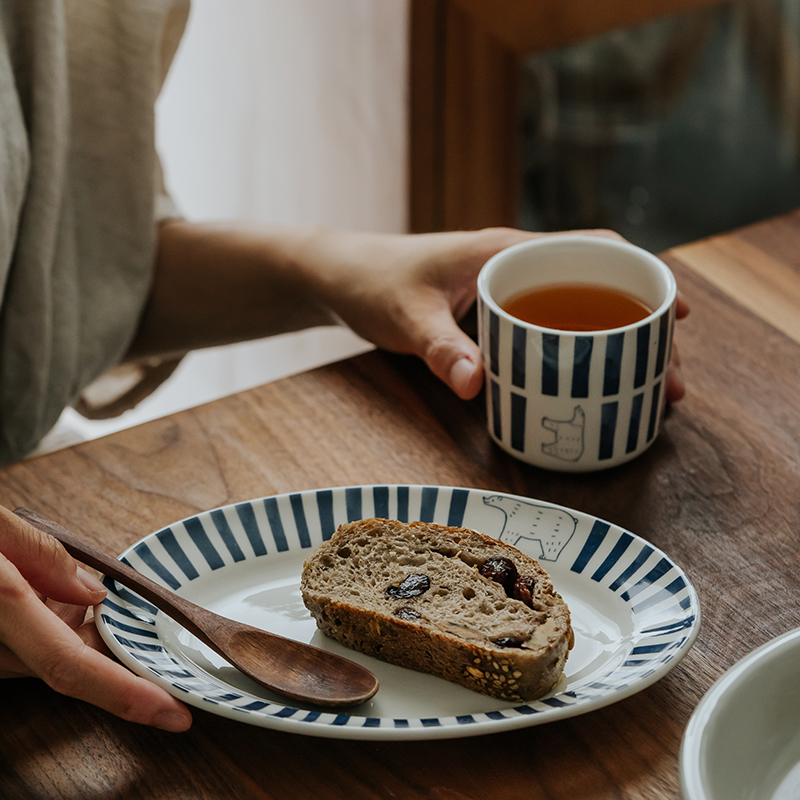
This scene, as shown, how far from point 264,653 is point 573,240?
421 mm

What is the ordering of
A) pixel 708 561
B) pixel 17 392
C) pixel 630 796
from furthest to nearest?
1. pixel 17 392
2. pixel 708 561
3. pixel 630 796

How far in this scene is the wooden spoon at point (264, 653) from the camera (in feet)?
1.75

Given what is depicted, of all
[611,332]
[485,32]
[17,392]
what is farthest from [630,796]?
[485,32]

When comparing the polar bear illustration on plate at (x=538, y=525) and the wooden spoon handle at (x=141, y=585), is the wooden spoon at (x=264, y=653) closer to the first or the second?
the wooden spoon handle at (x=141, y=585)

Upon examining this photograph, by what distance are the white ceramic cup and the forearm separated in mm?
307

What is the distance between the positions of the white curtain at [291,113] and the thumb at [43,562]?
1.52 meters

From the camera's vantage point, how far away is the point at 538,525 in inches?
25.6

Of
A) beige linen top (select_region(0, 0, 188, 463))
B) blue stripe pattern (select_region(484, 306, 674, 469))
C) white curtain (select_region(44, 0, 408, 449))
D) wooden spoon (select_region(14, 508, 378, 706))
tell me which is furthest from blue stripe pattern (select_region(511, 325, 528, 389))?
white curtain (select_region(44, 0, 408, 449))

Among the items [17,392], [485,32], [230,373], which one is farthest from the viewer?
[230,373]

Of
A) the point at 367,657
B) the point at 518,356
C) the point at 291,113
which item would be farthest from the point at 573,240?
the point at 291,113

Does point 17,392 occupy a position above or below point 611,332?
below

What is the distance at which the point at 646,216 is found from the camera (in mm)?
2525

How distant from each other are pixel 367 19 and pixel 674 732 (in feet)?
5.43

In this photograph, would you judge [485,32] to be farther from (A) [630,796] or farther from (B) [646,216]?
(A) [630,796]
